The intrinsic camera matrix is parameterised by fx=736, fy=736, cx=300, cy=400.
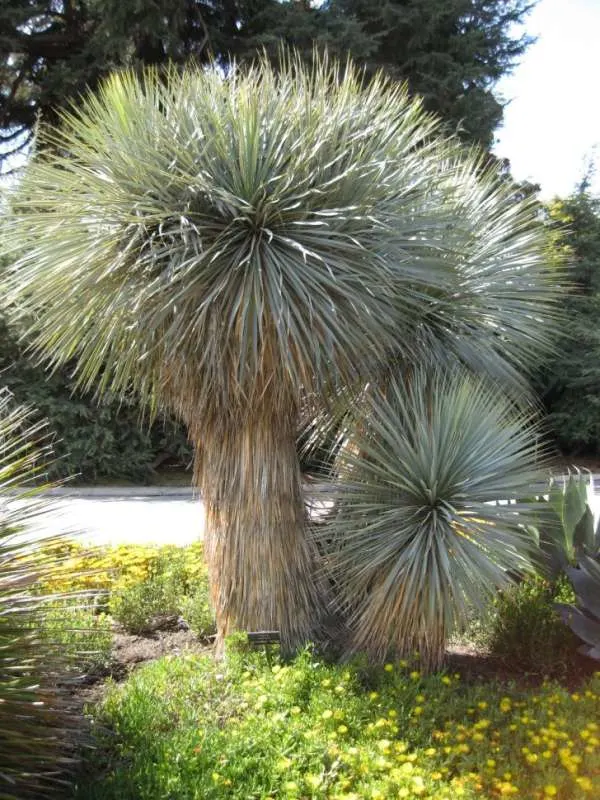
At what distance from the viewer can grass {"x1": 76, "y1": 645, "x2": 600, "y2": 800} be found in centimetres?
292

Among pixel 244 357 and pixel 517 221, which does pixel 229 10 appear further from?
pixel 244 357

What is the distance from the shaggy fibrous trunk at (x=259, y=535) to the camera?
168 inches

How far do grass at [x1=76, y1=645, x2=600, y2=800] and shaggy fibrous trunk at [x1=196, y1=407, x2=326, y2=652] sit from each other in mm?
310

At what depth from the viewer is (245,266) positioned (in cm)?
380

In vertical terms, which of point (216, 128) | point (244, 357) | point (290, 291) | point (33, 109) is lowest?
point (244, 357)

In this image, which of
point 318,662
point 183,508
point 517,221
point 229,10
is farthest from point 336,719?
point 229,10

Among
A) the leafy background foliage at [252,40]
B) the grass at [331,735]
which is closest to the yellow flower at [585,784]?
the grass at [331,735]

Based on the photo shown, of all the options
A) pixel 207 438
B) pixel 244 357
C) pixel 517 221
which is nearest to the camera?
pixel 244 357

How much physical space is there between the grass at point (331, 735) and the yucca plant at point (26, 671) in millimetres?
291

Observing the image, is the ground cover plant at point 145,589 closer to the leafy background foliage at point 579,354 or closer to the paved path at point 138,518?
the paved path at point 138,518

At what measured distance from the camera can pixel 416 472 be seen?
387 centimetres

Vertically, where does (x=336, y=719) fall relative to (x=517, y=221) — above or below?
below

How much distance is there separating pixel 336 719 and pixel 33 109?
55.8 feet

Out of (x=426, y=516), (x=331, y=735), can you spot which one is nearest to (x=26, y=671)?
(x=331, y=735)
